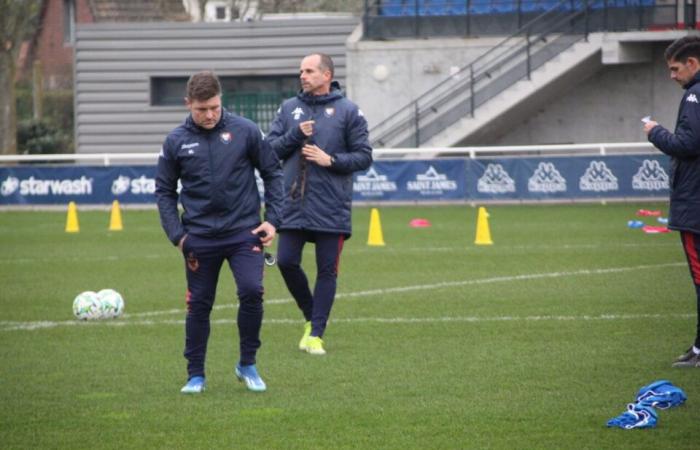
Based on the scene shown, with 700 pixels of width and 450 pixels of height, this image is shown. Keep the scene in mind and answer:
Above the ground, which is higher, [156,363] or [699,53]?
[699,53]

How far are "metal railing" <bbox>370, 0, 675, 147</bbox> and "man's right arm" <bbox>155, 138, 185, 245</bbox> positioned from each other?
89.3ft

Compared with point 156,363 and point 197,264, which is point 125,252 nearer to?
point 156,363

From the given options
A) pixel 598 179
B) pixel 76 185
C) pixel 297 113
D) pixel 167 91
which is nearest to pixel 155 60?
pixel 167 91

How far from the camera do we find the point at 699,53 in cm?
920

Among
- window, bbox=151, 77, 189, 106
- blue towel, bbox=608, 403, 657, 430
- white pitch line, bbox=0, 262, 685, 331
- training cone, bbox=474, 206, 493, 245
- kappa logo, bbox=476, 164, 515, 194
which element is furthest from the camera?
window, bbox=151, 77, 189, 106

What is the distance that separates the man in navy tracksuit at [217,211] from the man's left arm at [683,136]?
2.50 meters

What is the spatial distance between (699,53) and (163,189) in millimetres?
3636

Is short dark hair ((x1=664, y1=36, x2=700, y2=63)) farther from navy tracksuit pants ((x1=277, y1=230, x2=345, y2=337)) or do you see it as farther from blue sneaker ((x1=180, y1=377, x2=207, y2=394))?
blue sneaker ((x1=180, y1=377, x2=207, y2=394))

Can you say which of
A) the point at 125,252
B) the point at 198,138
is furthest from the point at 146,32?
the point at 198,138

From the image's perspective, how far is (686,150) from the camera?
9.06 metres

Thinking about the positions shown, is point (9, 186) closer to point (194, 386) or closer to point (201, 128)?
point (194, 386)

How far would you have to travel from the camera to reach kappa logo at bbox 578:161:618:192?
27797 millimetres

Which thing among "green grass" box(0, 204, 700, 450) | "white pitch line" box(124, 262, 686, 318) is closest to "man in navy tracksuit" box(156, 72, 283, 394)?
"green grass" box(0, 204, 700, 450)

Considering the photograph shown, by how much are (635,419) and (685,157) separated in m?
2.48
